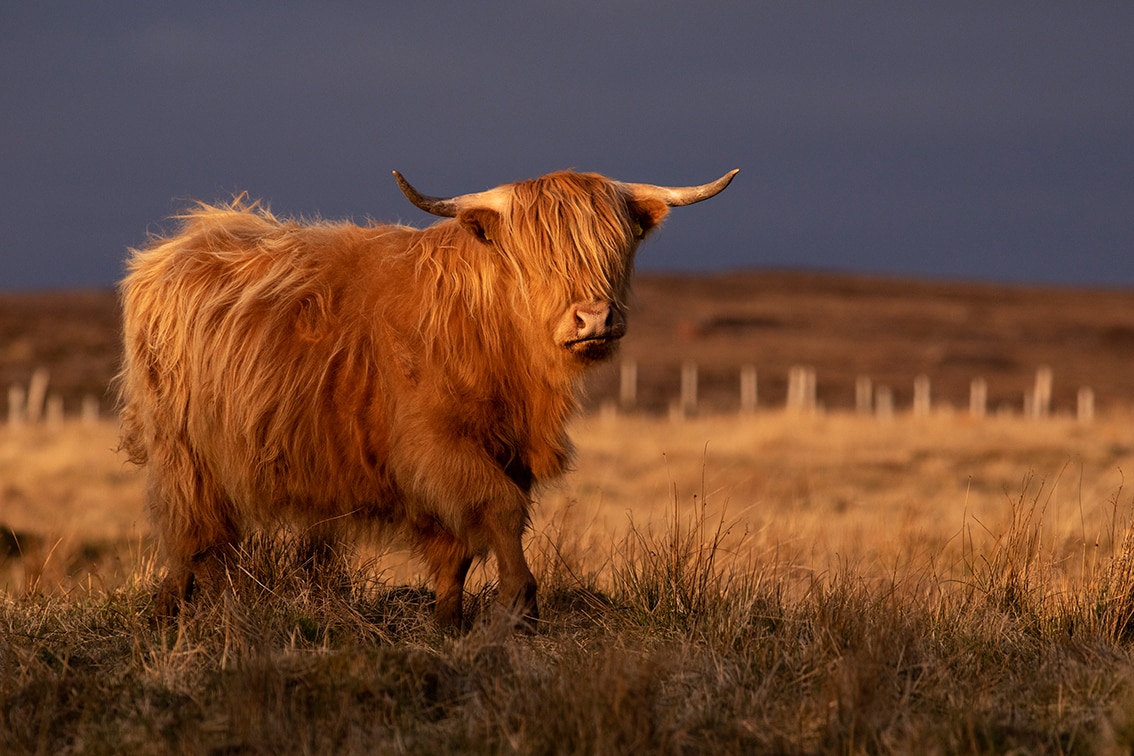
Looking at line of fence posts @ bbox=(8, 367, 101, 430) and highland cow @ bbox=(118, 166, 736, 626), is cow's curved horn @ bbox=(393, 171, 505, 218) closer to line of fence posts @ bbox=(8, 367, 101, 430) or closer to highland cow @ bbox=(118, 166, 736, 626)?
highland cow @ bbox=(118, 166, 736, 626)

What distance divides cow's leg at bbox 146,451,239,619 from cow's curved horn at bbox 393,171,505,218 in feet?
5.28

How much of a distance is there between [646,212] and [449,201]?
91cm

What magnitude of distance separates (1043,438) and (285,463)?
1558cm

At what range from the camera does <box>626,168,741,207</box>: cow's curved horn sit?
5.42 m

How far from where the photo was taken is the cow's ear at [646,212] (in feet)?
18.4

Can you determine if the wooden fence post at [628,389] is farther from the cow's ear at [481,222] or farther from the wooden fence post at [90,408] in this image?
the cow's ear at [481,222]

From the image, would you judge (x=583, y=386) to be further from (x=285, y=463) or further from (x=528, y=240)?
(x=285, y=463)

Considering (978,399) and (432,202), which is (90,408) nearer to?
(978,399)

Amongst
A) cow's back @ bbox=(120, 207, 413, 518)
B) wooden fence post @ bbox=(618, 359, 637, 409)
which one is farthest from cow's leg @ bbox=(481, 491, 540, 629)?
wooden fence post @ bbox=(618, 359, 637, 409)

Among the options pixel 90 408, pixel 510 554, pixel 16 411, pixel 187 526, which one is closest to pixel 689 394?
pixel 90 408

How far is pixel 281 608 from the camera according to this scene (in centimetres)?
511

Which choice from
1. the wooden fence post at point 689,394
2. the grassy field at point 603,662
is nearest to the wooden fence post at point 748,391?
the wooden fence post at point 689,394

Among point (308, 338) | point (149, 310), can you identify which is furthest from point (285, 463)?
point (149, 310)

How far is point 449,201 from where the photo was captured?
532 centimetres
